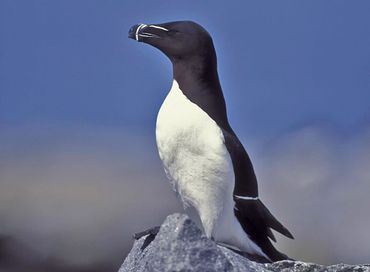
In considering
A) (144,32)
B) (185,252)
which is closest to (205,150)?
(144,32)

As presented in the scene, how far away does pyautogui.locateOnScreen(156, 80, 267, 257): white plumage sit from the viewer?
4363 mm

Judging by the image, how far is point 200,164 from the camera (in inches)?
172

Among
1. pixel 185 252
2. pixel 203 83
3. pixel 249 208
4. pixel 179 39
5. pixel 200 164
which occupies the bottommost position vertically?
pixel 185 252

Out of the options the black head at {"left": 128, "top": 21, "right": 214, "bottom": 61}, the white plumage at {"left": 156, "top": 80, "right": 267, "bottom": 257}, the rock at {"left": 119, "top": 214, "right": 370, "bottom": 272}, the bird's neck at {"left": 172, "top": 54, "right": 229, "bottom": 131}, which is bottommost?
the rock at {"left": 119, "top": 214, "right": 370, "bottom": 272}

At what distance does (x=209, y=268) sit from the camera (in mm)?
3059

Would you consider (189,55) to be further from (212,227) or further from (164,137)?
(212,227)

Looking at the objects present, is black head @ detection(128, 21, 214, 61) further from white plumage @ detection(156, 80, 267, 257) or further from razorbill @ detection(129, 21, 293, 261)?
white plumage @ detection(156, 80, 267, 257)

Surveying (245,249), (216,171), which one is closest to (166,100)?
(216,171)

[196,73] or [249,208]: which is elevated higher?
[196,73]

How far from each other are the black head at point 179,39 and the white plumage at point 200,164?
39 cm

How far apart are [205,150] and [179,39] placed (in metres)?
0.76

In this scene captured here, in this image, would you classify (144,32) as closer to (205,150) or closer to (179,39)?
(179,39)

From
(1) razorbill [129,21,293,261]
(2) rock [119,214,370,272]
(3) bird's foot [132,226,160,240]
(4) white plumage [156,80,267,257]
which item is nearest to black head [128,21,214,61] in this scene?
(1) razorbill [129,21,293,261]

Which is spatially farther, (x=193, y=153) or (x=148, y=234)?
(x=193, y=153)
